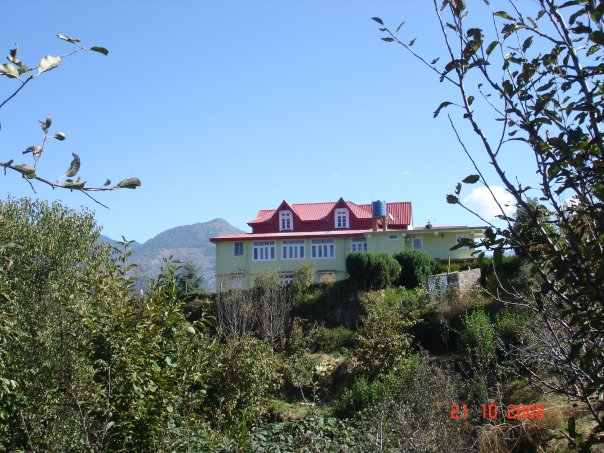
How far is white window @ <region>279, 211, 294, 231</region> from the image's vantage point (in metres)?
41.5

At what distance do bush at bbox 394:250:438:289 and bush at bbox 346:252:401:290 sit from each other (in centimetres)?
188

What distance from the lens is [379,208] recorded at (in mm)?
38312

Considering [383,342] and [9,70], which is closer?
[9,70]

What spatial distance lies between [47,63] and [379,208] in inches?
1442

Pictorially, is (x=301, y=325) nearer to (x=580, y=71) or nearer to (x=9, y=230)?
(x=9, y=230)

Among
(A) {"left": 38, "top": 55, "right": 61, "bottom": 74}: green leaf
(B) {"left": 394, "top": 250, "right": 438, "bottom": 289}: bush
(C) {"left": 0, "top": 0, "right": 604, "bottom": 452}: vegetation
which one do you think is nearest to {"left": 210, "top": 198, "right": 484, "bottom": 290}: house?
(B) {"left": 394, "top": 250, "right": 438, "bottom": 289}: bush

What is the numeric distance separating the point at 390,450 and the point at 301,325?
1698cm

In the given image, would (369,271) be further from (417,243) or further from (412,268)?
(417,243)

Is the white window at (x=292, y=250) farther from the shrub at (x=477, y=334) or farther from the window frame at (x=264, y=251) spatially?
the shrub at (x=477, y=334)

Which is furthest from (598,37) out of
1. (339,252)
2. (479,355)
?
(339,252)

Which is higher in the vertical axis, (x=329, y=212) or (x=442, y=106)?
(x=329, y=212)

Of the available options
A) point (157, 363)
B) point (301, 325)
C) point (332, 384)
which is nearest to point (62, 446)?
point (157, 363)
